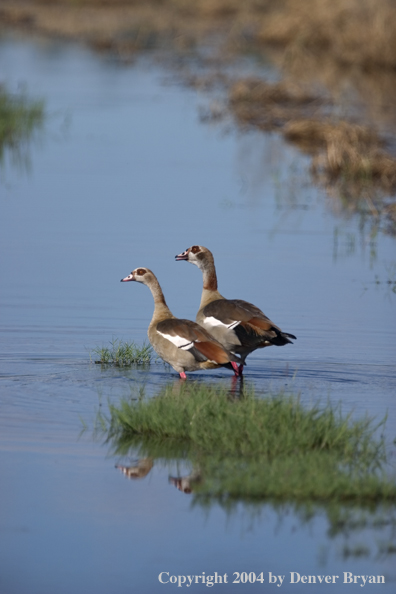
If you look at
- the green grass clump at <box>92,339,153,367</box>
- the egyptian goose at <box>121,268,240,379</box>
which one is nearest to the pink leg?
the egyptian goose at <box>121,268,240,379</box>

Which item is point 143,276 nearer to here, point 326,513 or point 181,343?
point 181,343

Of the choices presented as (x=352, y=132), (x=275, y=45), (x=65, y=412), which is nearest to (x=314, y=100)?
(x=352, y=132)

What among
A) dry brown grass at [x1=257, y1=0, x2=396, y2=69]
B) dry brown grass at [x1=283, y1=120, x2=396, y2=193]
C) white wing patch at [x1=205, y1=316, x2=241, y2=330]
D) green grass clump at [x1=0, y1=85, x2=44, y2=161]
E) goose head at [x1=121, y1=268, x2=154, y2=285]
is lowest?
white wing patch at [x1=205, y1=316, x2=241, y2=330]

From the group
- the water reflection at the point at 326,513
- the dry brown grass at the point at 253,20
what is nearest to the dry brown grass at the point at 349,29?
the dry brown grass at the point at 253,20

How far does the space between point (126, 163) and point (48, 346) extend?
893cm

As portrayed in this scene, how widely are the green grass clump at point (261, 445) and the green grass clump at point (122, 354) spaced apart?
138cm

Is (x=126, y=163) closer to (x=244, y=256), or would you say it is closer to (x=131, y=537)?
(x=244, y=256)

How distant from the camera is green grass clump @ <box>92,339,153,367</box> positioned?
26.8 ft

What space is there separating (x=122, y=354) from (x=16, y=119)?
1163 cm

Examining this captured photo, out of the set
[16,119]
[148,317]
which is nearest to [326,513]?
[148,317]

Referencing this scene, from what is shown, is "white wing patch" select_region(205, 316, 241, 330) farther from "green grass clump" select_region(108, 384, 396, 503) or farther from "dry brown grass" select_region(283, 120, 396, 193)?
"dry brown grass" select_region(283, 120, 396, 193)

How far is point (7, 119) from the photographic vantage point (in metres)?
18.8
